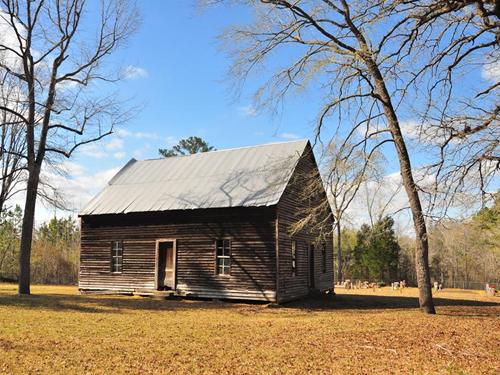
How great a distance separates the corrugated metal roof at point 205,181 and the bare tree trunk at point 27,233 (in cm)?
252

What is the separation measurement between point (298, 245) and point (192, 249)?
5.00 metres

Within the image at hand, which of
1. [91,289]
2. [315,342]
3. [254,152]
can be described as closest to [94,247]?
[91,289]

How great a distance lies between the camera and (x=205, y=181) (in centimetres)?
2238

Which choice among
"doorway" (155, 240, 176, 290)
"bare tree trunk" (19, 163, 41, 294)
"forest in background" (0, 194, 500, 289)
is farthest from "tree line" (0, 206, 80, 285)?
"doorway" (155, 240, 176, 290)

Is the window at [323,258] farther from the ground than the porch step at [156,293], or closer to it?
farther from the ground

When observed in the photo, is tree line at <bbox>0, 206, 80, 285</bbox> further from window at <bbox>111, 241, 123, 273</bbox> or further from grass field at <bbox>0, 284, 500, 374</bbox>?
grass field at <bbox>0, 284, 500, 374</bbox>

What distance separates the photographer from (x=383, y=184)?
1535cm

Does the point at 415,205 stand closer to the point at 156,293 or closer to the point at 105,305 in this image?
the point at 105,305

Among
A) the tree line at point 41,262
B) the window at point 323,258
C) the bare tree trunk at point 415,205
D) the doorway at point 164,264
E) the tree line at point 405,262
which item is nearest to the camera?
the bare tree trunk at point 415,205

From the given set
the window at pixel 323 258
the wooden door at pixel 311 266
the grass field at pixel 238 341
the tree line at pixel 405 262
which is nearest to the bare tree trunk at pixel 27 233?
the grass field at pixel 238 341

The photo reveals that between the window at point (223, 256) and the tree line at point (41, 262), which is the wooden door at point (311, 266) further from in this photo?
the tree line at point (41, 262)

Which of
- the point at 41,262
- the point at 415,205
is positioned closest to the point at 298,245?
the point at 415,205

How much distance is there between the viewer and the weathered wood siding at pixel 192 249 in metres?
19.0

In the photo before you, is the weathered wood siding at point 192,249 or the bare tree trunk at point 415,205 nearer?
the bare tree trunk at point 415,205
